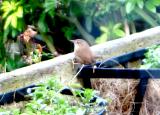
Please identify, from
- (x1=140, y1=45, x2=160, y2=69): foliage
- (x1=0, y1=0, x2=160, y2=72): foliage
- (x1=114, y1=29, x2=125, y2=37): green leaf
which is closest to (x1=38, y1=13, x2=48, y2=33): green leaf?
(x1=0, y1=0, x2=160, y2=72): foliage

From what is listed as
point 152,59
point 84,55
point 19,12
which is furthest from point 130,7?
point 84,55

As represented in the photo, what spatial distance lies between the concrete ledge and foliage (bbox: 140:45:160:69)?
0.32 metres

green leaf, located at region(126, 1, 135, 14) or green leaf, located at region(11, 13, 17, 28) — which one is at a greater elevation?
green leaf, located at region(126, 1, 135, 14)

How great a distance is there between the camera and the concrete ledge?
3404mm

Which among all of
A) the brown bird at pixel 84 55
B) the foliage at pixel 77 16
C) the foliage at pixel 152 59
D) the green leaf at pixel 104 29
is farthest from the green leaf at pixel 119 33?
the brown bird at pixel 84 55

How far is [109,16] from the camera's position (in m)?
5.85

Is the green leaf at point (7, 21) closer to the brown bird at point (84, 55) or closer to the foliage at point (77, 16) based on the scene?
the foliage at point (77, 16)

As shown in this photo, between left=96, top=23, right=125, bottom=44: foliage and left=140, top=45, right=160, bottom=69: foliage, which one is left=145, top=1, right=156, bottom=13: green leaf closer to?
left=96, top=23, right=125, bottom=44: foliage

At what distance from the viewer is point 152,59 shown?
3.54m

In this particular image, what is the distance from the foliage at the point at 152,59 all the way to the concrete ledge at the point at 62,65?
0.32 m

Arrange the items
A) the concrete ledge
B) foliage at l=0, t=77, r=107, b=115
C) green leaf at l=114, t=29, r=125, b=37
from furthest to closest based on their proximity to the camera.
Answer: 1. green leaf at l=114, t=29, r=125, b=37
2. the concrete ledge
3. foliage at l=0, t=77, r=107, b=115

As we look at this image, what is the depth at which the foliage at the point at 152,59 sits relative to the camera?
350 cm

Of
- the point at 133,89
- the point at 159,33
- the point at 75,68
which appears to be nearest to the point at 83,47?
the point at 75,68

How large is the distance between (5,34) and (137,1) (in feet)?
4.42
